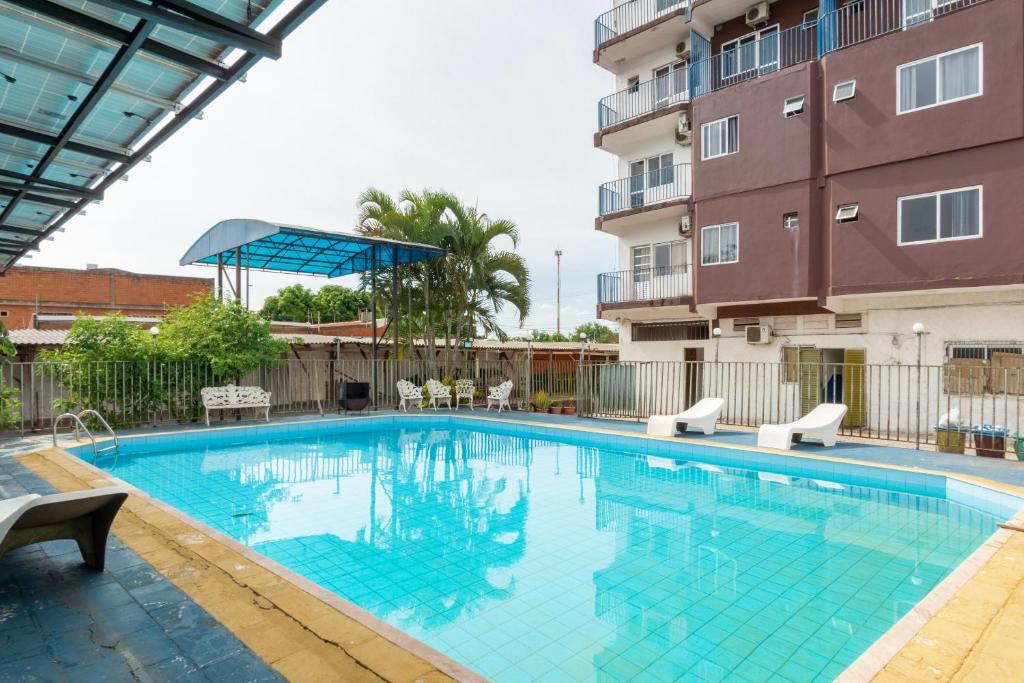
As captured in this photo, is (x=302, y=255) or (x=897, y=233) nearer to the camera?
(x=897, y=233)

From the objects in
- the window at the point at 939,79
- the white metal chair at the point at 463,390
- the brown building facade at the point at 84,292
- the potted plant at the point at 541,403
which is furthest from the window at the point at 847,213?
the brown building facade at the point at 84,292

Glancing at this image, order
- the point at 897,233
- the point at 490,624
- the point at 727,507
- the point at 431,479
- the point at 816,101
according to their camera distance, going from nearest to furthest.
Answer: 1. the point at 490,624
2. the point at 727,507
3. the point at 431,479
4. the point at 897,233
5. the point at 816,101

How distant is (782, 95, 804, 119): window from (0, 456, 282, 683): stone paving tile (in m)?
14.8

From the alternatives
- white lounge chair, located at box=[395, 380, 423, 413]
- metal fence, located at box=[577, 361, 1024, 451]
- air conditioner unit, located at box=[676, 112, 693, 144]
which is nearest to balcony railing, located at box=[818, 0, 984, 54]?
air conditioner unit, located at box=[676, 112, 693, 144]

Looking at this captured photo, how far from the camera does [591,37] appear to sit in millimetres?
18594

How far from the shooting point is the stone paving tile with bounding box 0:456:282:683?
2.38 metres

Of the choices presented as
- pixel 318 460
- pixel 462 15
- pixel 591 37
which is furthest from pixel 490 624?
pixel 591 37

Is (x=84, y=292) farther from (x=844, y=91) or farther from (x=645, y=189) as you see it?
(x=844, y=91)

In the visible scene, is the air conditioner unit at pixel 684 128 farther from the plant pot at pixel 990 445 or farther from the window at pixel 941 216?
the plant pot at pixel 990 445

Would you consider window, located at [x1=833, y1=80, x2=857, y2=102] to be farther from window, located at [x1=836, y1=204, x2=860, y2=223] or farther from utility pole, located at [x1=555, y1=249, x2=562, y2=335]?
utility pole, located at [x1=555, y1=249, x2=562, y2=335]

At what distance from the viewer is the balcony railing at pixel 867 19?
40.9ft

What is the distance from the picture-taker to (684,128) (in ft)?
52.6

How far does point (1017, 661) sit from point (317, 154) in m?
14.2

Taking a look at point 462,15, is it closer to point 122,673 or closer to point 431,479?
point 431,479
